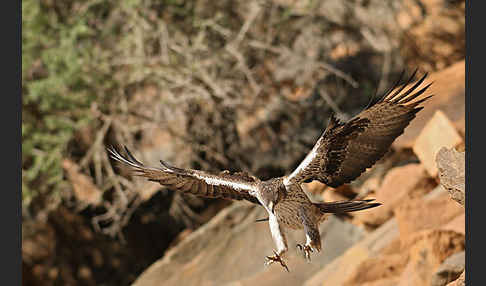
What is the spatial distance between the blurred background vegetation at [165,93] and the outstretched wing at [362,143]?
10.5ft

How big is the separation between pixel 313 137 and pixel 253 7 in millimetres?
1319

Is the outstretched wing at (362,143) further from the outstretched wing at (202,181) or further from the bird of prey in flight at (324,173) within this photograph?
the outstretched wing at (202,181)

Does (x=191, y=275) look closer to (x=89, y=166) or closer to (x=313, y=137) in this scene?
(x=313, y=137)

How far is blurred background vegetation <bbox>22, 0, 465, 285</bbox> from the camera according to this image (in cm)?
530

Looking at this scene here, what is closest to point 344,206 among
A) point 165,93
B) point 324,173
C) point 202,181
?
point 324,173

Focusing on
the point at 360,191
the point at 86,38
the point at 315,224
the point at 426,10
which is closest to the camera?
the point at 315,224

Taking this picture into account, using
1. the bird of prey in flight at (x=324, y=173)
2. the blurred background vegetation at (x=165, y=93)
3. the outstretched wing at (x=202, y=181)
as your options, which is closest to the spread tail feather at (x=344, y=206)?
the bird of prey in flight at (x=324, y=173)

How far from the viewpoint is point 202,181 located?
6.83 ft

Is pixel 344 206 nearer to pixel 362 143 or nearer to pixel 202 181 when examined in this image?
pixel 362 143

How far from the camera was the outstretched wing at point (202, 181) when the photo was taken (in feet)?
6.51

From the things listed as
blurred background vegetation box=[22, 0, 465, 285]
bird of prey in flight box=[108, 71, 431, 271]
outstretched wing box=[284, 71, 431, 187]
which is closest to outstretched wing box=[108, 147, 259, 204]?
bird of prey in flight box=[108, 71, 431, 271]

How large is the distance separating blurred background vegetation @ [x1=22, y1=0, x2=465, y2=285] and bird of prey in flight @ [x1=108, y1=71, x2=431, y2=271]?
316 cm

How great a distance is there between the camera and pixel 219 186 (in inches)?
80.4

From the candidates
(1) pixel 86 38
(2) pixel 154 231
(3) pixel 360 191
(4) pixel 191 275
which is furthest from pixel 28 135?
(3) pixel 360 191
